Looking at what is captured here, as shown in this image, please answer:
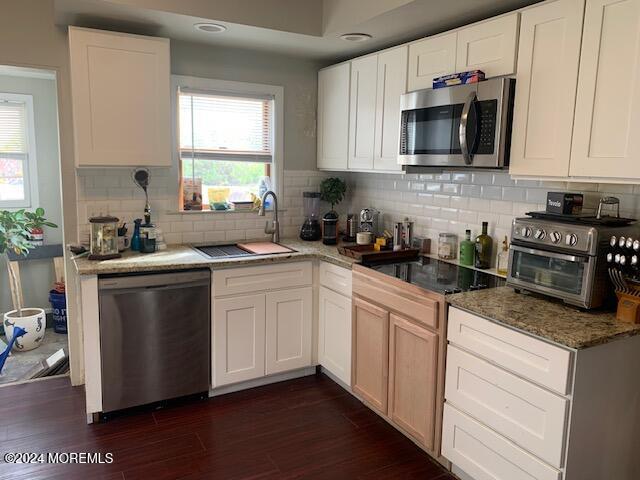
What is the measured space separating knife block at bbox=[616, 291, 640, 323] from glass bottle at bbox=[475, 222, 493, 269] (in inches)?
36.0

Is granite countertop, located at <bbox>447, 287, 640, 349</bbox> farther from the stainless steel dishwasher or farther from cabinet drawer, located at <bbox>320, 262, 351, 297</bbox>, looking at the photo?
the stainless steel dishwasher

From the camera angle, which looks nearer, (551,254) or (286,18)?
(551,254)

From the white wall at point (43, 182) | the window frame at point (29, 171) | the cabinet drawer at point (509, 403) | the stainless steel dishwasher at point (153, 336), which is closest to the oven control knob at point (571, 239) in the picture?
the cabinet drawer at point (509, 403)

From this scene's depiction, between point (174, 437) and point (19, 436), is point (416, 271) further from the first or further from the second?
point (19, 436)

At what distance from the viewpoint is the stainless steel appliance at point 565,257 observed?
6.57 ft

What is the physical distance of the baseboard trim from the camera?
328 cm

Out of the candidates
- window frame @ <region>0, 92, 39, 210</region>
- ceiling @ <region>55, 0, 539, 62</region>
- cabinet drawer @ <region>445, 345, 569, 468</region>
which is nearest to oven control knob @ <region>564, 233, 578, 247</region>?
cabinet drawer @ <region>445, 345, 569, 468</region>

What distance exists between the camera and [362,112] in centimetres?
342

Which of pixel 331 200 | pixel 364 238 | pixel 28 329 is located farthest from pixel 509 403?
pixel 28 329

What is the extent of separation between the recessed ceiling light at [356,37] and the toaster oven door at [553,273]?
1.66 m

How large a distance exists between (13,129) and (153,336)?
2.87m

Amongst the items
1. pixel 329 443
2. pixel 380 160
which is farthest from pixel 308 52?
pixel 329 443

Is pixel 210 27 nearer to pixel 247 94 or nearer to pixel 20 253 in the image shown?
pixel 247 94

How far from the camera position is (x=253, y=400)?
3227 millimetres
